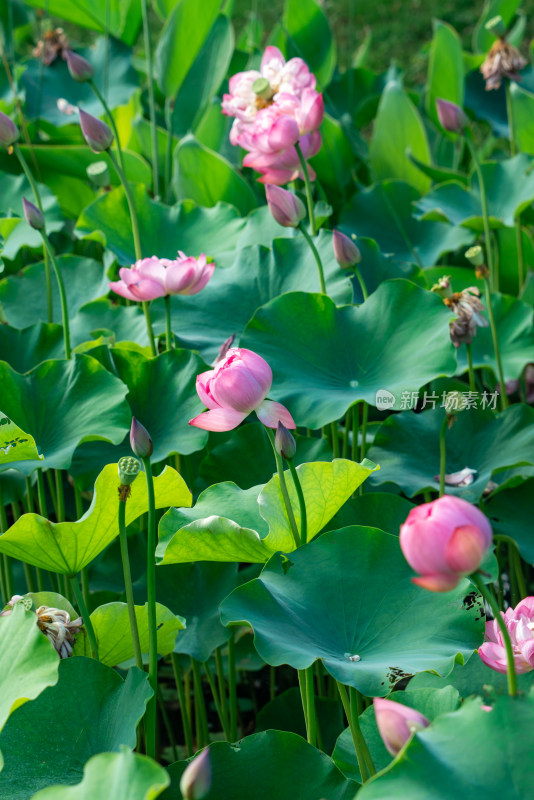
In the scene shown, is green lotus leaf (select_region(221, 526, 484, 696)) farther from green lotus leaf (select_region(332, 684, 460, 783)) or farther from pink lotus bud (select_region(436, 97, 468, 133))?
pink lotus bud (select_region(436, 97, 468, 133))

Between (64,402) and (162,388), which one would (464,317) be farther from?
(64,402)

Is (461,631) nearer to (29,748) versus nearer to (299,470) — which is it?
(299,470)

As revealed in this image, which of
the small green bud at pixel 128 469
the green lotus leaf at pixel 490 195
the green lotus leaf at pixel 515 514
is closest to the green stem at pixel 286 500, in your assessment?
Result: the small green bud at pixel 128 469

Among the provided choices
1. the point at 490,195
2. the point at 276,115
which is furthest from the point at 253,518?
the point at 490,195

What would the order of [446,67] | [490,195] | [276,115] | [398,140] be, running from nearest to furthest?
[276,115], [490,195], [398,140], [446,67]

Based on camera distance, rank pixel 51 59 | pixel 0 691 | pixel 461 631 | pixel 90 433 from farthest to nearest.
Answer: pixel 51 59, pixel 90 433, pixel 461 631, pixel 0 691

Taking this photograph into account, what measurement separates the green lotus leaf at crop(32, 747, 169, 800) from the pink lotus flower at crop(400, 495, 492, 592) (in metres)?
0.20

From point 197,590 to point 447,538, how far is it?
0.62 metres

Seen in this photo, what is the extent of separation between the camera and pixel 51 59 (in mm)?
2105

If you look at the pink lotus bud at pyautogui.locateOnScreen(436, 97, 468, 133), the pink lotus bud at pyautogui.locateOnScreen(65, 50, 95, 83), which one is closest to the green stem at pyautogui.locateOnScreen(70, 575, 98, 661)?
the pink lotus bud at pyautogui.locateOnScreen(65, 50, 95, 83)

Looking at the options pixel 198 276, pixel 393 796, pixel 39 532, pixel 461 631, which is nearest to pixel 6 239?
pixel 198 276

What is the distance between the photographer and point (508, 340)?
1.33m

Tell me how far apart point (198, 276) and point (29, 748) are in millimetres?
572

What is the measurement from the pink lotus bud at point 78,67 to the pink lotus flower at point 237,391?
691 mm
